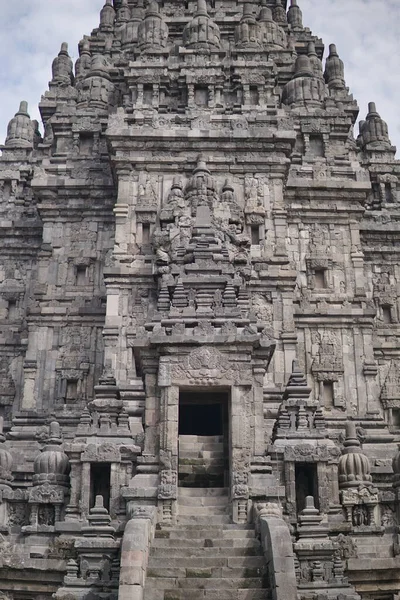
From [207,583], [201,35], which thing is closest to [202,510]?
[207,583]

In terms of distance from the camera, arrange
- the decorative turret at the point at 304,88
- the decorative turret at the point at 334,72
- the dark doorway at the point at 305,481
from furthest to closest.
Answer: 1. the decorative turret at the point at 334,72
2. the decorative turret at the point at 304,88
3. the dark doorway at the point at 305,481

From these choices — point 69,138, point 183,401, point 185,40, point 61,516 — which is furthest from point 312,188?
point 61,516

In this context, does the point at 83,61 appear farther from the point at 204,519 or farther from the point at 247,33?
the point at 204,519

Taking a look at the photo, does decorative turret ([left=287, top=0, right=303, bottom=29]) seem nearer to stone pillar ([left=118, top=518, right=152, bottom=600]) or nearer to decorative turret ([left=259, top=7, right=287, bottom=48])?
Result: decorative turret ([left=259, top=7, right=287, bottom=48])

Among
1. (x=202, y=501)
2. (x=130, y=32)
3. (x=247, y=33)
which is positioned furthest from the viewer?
(x=130, y=32)

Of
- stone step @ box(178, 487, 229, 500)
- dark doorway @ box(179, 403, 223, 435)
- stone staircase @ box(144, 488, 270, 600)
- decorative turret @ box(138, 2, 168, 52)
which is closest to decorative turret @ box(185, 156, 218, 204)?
decorative turret @ box(138, 2, 168, 52)

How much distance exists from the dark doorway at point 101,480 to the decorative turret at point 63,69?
23.8 metres

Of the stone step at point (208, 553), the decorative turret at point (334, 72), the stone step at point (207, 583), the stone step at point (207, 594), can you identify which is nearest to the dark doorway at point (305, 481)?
the stone step at point (208, 553)

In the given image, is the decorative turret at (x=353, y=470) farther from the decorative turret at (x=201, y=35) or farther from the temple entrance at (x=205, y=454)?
the decorative turret at (x=201, y=35)

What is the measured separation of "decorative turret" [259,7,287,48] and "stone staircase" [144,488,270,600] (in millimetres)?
24798

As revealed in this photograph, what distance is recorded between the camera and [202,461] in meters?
19.9

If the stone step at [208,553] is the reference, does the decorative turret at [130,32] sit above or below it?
above

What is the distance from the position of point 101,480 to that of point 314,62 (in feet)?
79.4

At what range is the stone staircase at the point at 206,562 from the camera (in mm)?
15141
